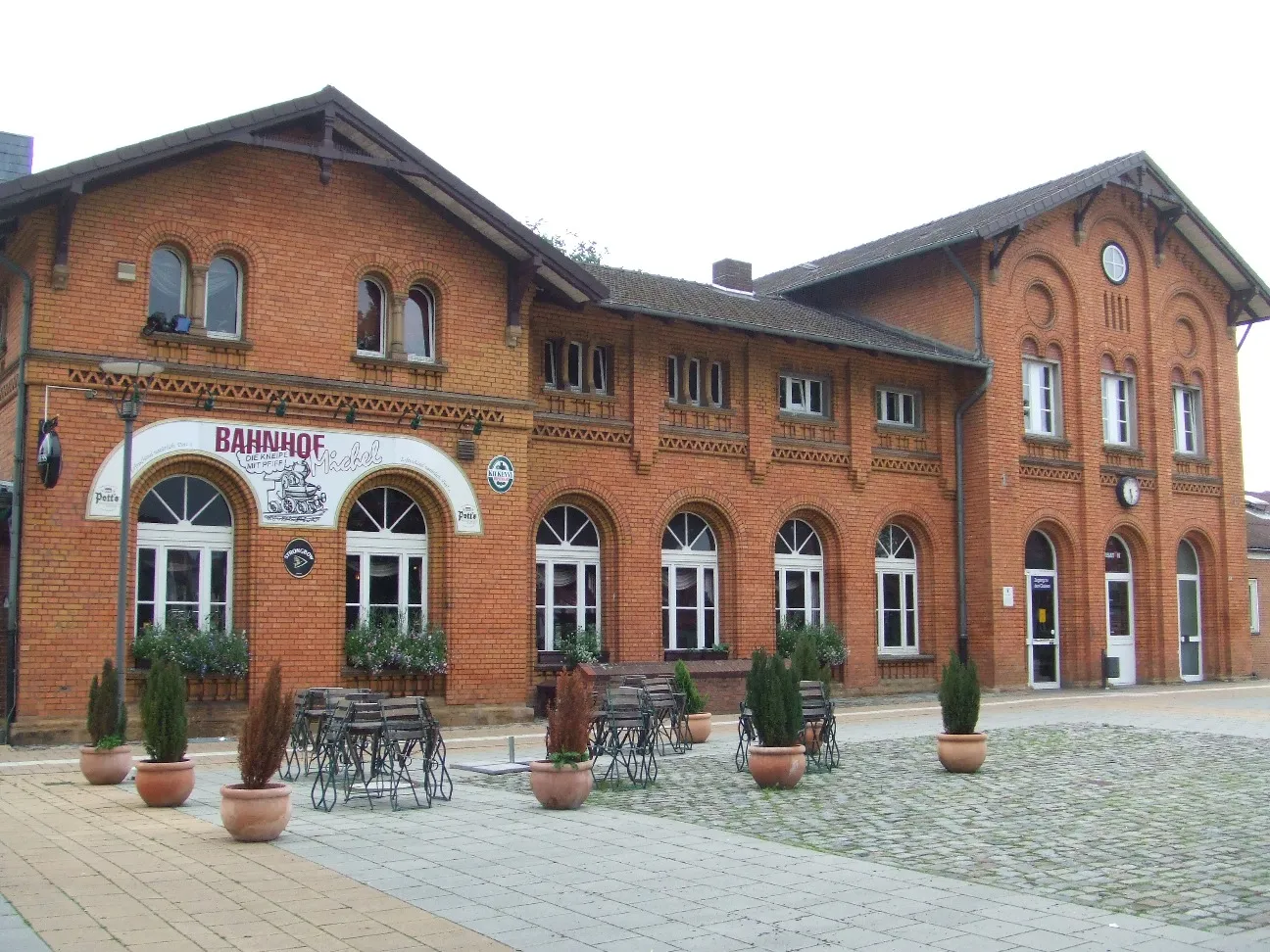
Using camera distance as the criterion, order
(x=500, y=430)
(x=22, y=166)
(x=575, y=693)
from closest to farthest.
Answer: (x=575, y=693), (x=500, y=430), (x=22, y=166)

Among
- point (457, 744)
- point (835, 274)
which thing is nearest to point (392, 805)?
point (457, 744)

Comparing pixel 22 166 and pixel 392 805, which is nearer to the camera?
pixel 392 805

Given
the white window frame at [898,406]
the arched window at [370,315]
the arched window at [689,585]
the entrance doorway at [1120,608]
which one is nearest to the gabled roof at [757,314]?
the white window frame at [898,406]

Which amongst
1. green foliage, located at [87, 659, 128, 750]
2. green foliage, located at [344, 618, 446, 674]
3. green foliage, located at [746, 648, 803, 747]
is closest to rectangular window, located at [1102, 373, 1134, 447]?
green foliage, located at [344, 618, 446, 674]

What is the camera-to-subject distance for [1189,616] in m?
30.4

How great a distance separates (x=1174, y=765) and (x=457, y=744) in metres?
8.64

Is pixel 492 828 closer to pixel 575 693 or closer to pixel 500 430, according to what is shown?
pixel 575 693

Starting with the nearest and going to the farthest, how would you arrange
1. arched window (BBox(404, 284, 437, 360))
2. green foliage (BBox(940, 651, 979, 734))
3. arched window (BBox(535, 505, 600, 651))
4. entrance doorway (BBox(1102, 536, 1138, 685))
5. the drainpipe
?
green foliage (BBox(940, 651, 979, 734)), the drainpipe, arched window (BBox(404, 284, 437, 360)), arched window (BBox(535, 505, 600, 651)), entrance doorway (BBox(1102, 536, 1138, 685))

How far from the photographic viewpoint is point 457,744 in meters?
17.3

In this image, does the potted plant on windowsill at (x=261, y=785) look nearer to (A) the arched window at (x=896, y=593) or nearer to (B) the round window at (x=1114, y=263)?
(A) the arched window at (x=896, y=593)

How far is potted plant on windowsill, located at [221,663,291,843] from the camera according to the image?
31.7 feet

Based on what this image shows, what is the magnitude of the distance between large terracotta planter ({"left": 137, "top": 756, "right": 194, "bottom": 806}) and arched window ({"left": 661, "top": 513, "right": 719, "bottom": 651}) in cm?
1227

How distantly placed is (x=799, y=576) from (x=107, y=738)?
14646 millimetres

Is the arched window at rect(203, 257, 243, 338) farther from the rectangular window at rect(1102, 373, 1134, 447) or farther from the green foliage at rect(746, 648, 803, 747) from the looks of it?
the rectangular window at rect(1102, 373, 1134, 447)
